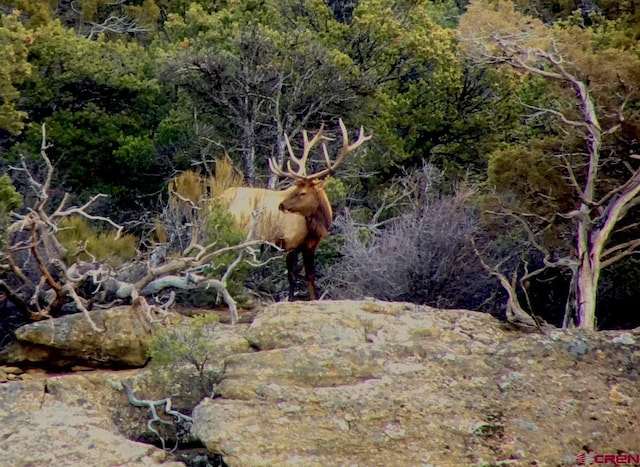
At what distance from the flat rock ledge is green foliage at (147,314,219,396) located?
0.29 m

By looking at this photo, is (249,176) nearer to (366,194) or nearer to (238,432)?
(366,194)

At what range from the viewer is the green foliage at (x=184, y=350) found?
6.71 meters

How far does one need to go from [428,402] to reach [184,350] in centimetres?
181

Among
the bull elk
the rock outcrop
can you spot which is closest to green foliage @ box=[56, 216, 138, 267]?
the bull elk

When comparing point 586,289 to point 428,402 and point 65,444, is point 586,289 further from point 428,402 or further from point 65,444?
point 65,444

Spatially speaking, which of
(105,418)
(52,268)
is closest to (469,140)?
(52,268)

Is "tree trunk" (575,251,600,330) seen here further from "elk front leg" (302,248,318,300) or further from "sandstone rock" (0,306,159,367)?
"sandstone rock" (0,306,159,367)

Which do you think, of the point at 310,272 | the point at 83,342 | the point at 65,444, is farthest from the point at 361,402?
the point at 310,272

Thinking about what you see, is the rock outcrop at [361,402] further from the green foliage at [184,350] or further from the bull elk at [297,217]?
the bull elk at [297,217]

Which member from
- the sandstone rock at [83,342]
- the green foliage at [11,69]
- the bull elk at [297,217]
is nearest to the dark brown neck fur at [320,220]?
the bull elk at [297,217]

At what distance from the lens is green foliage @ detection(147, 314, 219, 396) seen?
6.71 m

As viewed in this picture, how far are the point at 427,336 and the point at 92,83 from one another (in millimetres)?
10748

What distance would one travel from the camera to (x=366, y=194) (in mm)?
16500

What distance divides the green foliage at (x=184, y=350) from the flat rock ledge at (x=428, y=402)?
0.29 metres
